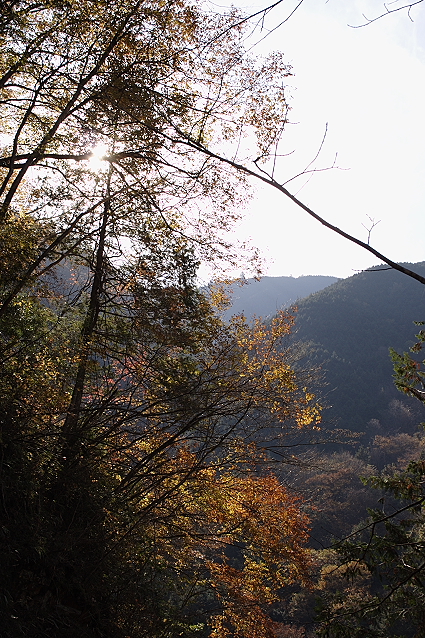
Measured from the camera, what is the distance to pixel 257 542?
7.03 m

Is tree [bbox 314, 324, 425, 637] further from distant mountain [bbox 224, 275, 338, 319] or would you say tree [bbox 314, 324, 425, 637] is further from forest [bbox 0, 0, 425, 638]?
distant mountain [bbox 224, 275, 338, 319]

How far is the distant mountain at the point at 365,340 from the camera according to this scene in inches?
2047

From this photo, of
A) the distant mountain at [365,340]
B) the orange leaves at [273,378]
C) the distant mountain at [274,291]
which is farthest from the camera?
the distant mountain at [274,291]

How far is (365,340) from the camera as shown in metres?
63.8

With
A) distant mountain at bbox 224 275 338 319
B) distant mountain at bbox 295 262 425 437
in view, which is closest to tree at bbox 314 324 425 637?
distant mountain at bbox 295 262 425 437

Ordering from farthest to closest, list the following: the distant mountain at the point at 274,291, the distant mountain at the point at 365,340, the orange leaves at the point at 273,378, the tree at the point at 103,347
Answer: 1. the distant mountain at the point at 274,291
2. the distant mountain at the point at 365,340
3. the orange leaves at the point at 273,378
4. the tree at the point at 103,347

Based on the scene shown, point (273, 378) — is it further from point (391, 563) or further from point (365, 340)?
point (365, 340)

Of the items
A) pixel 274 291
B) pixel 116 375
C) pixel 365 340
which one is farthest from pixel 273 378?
pixel 274 291

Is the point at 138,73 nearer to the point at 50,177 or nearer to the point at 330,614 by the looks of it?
the point at 50,177

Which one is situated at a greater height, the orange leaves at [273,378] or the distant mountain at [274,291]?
the distant mountain at [274,291]

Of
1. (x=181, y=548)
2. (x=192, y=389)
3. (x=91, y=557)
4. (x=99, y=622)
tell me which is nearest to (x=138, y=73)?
(x=192, y=389)

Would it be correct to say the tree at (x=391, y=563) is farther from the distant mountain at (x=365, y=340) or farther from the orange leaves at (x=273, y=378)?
the distant mountain at (x=365, y=340)

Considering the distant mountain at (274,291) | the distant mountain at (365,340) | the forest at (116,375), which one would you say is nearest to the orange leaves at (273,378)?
the forest at (116,375)

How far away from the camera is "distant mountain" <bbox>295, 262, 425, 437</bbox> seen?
52.0 meters
